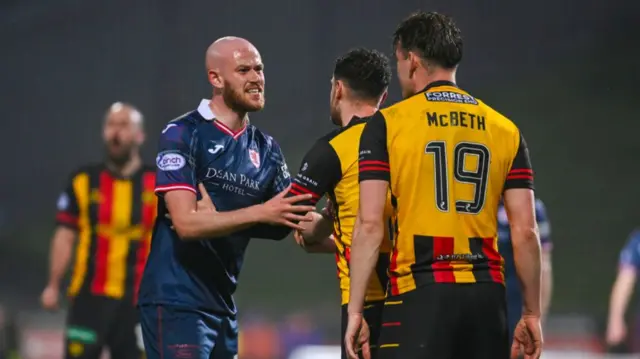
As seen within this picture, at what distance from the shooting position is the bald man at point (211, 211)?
382 cm

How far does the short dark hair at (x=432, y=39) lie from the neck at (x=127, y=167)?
12.9ft

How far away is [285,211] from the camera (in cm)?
372

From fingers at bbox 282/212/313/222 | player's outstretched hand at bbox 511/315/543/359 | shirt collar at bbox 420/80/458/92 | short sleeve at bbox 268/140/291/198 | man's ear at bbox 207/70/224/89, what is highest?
man's ear at bbox 207/70/224/89

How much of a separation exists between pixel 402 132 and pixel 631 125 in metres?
6.39

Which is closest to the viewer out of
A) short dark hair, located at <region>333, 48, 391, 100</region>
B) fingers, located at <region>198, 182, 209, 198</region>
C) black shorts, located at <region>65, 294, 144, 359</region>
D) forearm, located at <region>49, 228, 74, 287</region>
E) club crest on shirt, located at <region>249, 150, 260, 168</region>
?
fingers, located at <region>198, 182, 209, 198</region>

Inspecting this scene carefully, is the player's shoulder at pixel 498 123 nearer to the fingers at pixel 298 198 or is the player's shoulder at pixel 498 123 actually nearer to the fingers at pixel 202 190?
the fingers at pixel 298 198

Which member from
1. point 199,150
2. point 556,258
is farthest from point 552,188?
point 199,150

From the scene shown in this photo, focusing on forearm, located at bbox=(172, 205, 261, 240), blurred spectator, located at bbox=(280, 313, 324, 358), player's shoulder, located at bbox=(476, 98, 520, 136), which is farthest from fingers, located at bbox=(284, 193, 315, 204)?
blurred spectator, located at bbox=(280, 313, 324, 358)

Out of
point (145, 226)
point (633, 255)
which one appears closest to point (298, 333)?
point (145, 226)

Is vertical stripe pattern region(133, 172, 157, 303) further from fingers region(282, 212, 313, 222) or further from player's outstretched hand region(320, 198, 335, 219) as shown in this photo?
fingers region(282, 212, 313, 222)

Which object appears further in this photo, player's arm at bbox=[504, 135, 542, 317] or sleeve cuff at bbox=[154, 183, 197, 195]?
sleeve cuff at bbox=[154, 183, 197, 195]

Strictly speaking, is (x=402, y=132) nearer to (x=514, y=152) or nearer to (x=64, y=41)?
(x=514, y=152)

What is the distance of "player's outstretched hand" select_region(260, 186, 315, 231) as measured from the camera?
12.2ft

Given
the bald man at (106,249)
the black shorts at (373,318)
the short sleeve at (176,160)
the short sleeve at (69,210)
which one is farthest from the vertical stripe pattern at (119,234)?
the black shorts at (373,318)
